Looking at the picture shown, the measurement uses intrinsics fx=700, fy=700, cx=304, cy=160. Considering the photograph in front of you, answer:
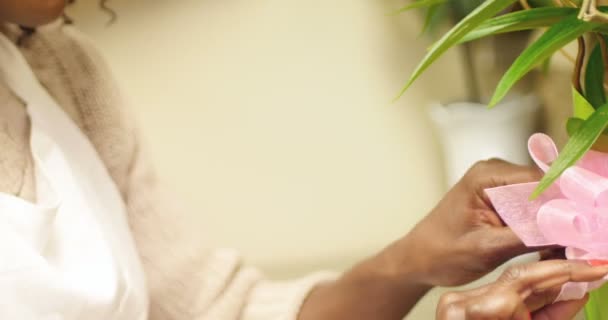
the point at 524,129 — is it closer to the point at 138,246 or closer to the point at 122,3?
the point at 138,246

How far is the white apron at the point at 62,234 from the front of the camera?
25.1 inches

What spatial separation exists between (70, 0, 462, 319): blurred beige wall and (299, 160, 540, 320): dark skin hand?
568 mm

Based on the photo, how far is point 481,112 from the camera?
3.71 feet

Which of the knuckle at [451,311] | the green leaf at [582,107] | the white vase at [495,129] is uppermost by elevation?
the green leaf at [582,107]

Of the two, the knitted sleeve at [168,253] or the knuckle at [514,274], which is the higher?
the knuckle at [514,274]

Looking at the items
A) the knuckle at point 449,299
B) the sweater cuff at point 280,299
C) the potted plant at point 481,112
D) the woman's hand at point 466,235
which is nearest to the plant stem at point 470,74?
the potted plant at point 481,112

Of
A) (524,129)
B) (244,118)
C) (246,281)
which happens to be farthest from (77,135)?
(524,129)

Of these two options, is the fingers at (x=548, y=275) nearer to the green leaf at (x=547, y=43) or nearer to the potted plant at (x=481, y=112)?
the green leaf at (x=547, y=43)

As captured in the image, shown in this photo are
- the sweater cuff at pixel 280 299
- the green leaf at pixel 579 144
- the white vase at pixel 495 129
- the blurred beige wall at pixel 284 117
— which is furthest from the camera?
the blurred beige wall at pixel 284 117

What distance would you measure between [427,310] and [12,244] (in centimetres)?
50

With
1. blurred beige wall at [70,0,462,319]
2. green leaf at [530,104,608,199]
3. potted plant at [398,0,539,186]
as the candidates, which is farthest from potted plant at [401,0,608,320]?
blurred beige wall at [70,0,462,319]

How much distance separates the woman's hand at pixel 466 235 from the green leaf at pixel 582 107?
0.22ft

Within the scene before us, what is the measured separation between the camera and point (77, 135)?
0.79 metres

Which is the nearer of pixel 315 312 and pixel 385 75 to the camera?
pixel 315 312
